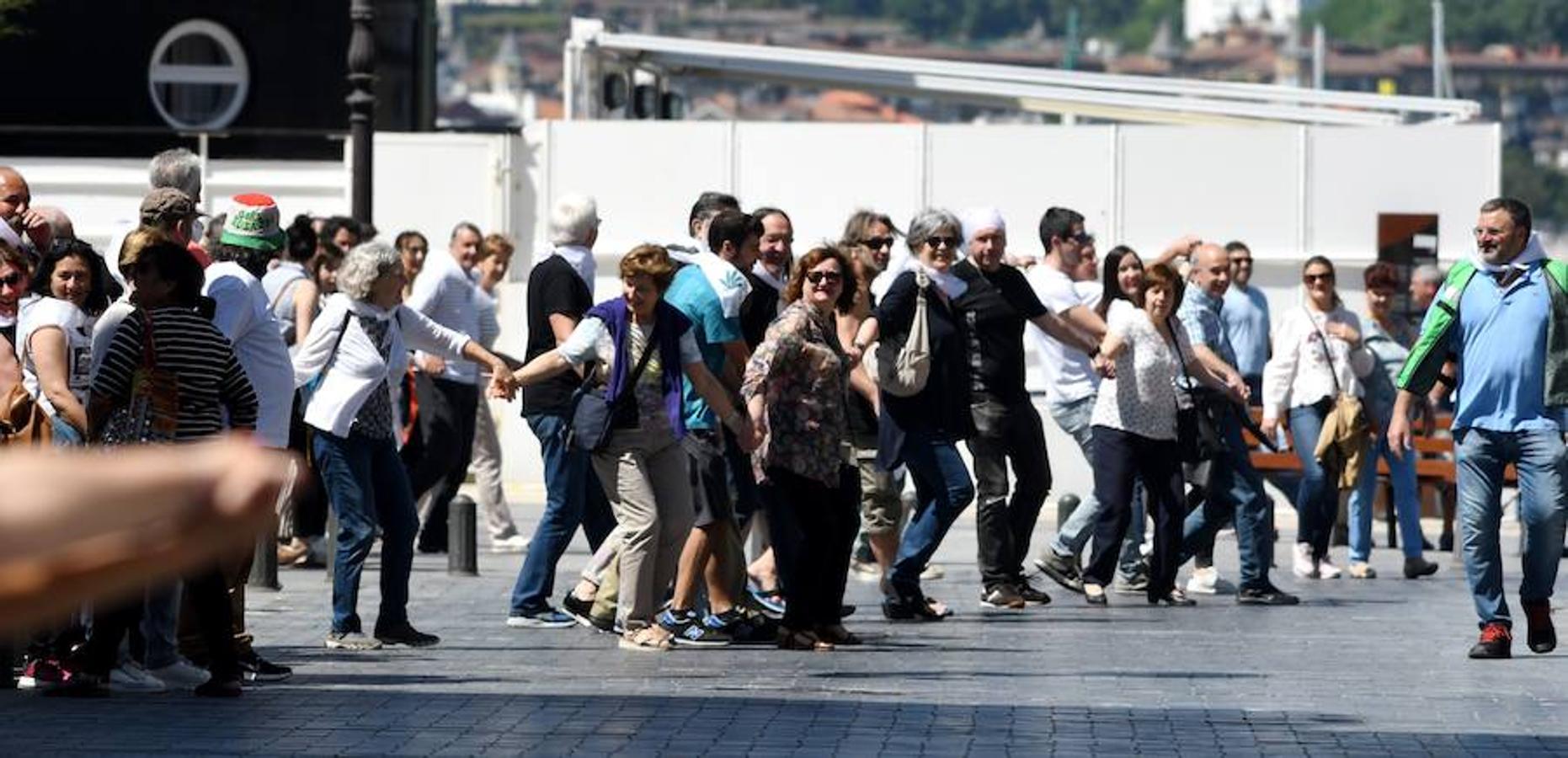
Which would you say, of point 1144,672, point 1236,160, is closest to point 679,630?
point 1144,672

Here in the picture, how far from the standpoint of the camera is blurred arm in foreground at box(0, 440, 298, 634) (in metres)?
1.32

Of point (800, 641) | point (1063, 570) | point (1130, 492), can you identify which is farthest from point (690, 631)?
point (1063, 570)

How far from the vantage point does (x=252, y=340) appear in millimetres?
9250

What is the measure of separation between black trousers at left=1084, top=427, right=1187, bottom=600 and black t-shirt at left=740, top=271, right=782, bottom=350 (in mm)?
2116

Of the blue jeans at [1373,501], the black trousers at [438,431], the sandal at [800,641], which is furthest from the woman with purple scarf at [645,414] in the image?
the blue jeans at [1373,501]

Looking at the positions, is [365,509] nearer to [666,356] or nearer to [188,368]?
[666,356]

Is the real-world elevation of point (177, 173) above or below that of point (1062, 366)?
above

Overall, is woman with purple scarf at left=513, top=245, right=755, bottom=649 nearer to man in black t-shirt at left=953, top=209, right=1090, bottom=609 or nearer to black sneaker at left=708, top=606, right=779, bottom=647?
black sneaker at left=708, top=606, right=779, bottom=647

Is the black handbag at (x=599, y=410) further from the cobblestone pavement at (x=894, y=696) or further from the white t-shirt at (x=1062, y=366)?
the white t-shirt at (x=1062, y=366)

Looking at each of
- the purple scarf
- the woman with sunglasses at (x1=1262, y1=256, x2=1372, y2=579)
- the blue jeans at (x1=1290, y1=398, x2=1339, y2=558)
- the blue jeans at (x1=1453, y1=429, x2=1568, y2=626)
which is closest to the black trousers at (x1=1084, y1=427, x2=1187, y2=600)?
the blue jeans at (x1=1290, y1=398, x2=1339, y2=558)

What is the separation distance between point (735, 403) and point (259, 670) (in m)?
2.10

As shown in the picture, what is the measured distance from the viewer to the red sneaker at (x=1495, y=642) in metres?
10.6

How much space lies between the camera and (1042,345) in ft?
46.5

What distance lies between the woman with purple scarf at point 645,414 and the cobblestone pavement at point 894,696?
14.2 inches
